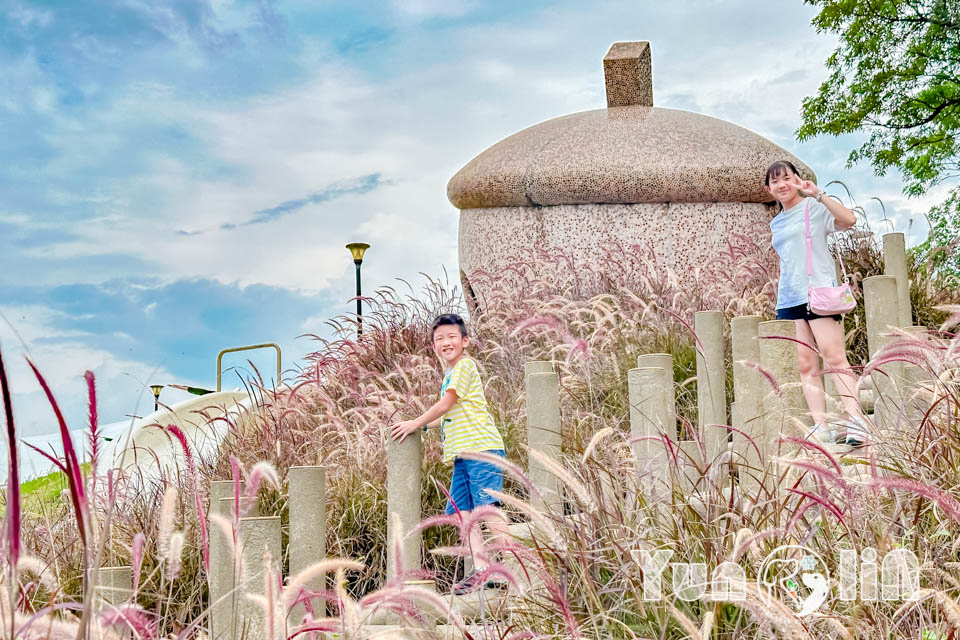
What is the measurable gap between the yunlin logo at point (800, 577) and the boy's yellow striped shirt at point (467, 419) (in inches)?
65.8

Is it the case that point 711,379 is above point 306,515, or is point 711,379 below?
above

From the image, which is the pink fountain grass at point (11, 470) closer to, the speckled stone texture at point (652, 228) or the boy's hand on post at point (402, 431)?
the boy's hand on post at point (402, 431)

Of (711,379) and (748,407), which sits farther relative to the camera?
(711,379)

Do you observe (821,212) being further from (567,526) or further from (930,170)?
(930,170)

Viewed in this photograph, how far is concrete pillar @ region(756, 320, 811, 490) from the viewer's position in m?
2.97

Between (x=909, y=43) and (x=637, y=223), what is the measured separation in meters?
7.13

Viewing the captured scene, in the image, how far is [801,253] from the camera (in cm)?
464

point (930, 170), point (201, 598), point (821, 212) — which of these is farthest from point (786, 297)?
point (930, 170)

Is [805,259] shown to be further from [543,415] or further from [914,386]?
[543,415]

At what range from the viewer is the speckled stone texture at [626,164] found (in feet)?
25.7

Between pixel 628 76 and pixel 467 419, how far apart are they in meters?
6.13

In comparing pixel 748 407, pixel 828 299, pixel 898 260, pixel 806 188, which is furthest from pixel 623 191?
pixel 748 407

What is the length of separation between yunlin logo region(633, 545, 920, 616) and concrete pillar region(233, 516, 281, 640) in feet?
3.29

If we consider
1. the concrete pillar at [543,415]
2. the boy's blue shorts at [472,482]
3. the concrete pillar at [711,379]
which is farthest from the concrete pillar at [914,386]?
the boy's blue shorts at [472,482]
